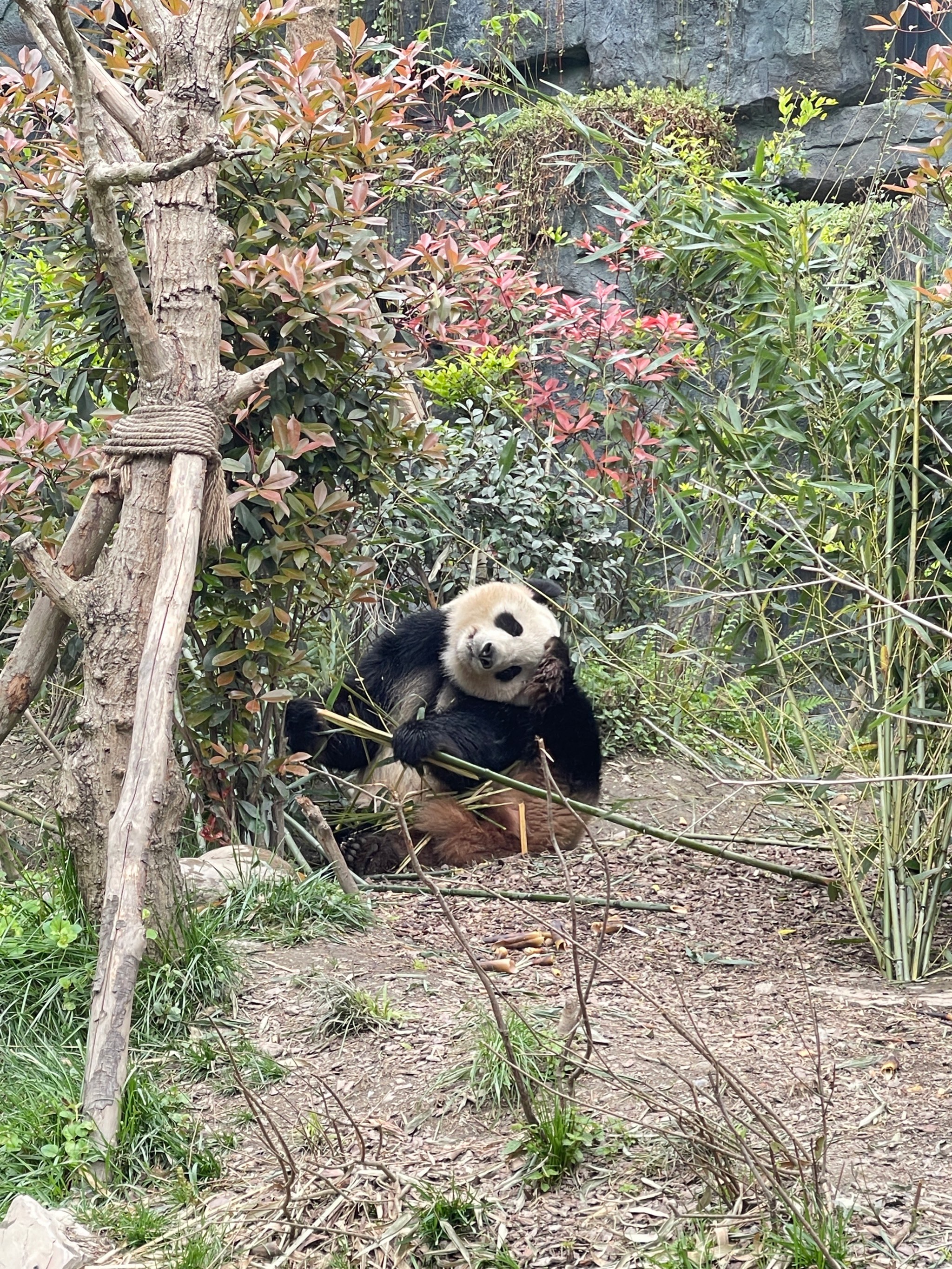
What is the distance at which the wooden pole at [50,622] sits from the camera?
3639 millimetres

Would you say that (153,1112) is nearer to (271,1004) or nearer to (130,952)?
(130,952)

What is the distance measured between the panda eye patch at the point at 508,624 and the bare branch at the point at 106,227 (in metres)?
2.59

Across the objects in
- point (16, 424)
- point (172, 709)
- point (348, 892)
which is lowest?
point (348, 892)

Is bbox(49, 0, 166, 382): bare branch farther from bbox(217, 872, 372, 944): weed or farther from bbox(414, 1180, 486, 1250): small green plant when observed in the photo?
bbox(414, 1180, 486, 1250): small green plant

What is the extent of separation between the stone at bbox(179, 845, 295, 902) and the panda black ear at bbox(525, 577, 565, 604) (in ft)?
7.03

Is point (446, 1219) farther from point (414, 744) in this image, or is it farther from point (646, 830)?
point (414, 744)

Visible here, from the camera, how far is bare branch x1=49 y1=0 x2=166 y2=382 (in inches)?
124

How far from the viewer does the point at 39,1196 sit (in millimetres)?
2756

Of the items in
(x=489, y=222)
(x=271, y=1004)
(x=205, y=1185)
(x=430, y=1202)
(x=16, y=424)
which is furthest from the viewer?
(x=489, y=222)

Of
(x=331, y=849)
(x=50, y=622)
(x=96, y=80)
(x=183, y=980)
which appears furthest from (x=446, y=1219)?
(x=96, y=80)

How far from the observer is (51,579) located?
3.45 m

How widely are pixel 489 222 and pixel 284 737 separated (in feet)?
20.9

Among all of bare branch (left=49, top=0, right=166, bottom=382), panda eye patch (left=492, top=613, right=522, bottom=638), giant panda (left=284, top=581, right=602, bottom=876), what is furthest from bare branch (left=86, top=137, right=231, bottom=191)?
panda eye patch (left=492, top=613, right=522, bottom=638)

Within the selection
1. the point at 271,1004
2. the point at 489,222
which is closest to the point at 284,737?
the point at 271,1004
